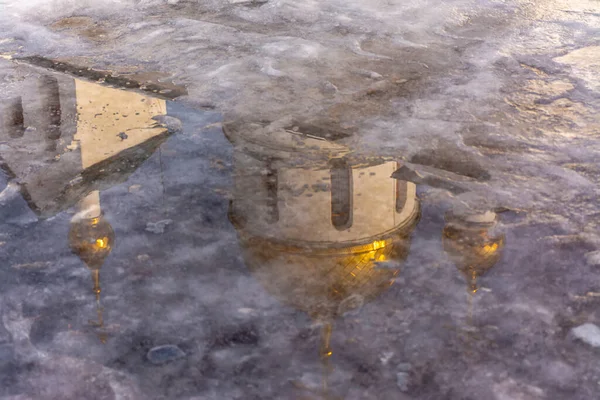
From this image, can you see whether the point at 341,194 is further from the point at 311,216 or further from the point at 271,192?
the point at 271,192

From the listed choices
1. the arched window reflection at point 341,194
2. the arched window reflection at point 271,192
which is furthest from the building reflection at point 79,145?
the arched window reflection at point 341,194

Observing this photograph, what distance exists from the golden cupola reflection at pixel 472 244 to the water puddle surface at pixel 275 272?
1 cm

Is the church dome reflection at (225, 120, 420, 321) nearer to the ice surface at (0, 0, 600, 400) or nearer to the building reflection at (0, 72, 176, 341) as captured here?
the ice surface at (0, 0, 600, 400)

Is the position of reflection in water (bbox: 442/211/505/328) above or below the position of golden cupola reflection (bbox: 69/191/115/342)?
below

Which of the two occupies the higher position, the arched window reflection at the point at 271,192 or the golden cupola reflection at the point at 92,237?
the golden cupola reflection at the point at 92,237

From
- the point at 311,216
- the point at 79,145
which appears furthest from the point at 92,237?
the point at 79,145

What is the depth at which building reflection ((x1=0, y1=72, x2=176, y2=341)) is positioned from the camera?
5184mm

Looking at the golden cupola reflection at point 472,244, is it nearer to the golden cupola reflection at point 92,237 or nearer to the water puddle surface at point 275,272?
the water puddle surface at point 275,272

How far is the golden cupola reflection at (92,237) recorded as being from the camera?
470 centimetres

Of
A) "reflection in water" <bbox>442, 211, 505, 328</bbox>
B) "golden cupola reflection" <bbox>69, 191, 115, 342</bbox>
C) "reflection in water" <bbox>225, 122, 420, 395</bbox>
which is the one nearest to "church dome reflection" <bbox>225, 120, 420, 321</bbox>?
"reflection in water" <bbox>225, 122, 420, 395</bbox>

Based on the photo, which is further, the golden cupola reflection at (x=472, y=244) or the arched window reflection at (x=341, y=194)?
the arched window reflection at (x=341, y=194)

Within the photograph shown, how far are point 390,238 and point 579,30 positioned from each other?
550 centimetres

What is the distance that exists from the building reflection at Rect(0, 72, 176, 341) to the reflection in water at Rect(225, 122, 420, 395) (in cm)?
87

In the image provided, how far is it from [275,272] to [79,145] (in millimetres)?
2513
